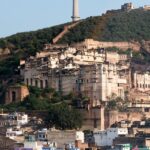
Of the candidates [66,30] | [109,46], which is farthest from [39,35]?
[109,46]

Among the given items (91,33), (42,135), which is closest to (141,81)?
(91,33)

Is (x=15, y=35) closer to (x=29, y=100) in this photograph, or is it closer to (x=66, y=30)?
(x=66, y=30)

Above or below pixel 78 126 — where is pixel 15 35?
above

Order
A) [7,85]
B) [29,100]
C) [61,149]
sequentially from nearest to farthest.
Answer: [61,149] → [29,100] → [7,85]

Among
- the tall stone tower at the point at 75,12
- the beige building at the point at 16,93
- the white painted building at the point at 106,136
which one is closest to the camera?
the white painted building at the point at 106,136

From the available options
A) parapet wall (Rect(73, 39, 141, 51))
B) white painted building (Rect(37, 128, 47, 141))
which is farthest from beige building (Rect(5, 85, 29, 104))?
parapet wall (Rect(73, 39, 141, 51))

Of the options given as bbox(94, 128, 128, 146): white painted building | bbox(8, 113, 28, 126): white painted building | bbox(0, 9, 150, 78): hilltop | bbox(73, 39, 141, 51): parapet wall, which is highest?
bbox(0, 9, 150, 78): hilltop

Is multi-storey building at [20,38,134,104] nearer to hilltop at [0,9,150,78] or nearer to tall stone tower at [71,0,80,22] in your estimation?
hilltop at [0,9,150,78]

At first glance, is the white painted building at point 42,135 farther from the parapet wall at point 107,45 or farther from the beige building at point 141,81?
the parapet wall at point 107,45

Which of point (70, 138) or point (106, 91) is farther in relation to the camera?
point (106, 91)

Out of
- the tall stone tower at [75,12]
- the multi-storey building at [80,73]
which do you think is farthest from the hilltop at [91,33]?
the multi-storey building at [80,73]

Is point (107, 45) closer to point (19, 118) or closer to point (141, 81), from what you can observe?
point (141, 81)
